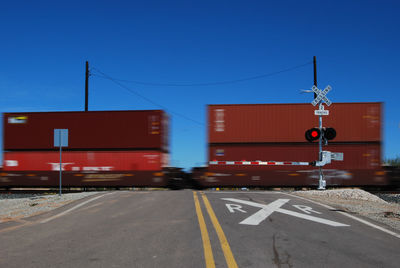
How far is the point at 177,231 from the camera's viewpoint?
6.64 meters

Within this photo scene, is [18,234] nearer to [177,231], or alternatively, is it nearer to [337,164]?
[177,231]

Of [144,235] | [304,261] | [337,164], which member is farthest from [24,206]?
[337,164]

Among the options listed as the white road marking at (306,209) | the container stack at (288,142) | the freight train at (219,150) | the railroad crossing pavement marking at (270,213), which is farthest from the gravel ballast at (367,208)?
the freight train at (219,150)

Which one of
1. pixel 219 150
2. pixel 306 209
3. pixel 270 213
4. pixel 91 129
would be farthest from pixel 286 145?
pixel 91 129

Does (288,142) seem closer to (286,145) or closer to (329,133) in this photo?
(286,145)

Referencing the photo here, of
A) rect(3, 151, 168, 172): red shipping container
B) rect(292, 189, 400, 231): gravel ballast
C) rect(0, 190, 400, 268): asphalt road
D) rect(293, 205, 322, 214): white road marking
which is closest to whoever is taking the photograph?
rect(0, 190, 400, 268): asphalt road

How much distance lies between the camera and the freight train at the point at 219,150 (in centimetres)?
1775

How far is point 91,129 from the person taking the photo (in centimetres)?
1881

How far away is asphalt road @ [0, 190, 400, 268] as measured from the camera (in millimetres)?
4758

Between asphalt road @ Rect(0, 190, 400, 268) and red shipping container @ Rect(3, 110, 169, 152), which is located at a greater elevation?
red shipping container @ Rect(3, 110, 169, 152)

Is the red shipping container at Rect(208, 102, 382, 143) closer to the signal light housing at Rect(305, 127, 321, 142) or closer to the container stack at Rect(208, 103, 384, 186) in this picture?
the container stack at Rect(208, 103, 384, 186)

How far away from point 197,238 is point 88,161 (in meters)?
13.8

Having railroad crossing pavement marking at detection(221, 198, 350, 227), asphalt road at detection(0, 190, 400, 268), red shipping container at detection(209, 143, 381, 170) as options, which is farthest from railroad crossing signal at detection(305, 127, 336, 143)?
asphalt road at detection(0, 190, 400, 268)

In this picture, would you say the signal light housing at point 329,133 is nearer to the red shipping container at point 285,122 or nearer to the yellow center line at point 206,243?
the red shipping container at point 285,122
